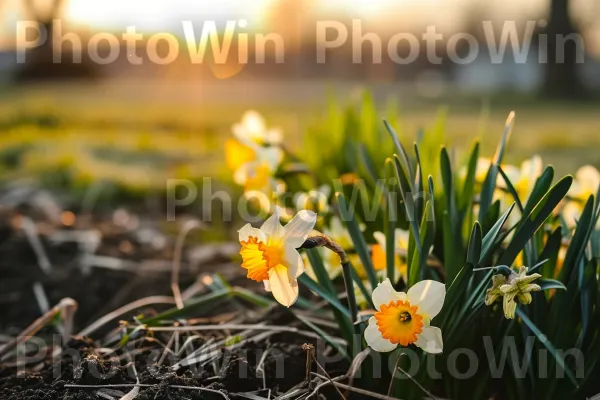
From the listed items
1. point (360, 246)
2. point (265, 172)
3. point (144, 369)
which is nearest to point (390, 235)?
point (360, 246)

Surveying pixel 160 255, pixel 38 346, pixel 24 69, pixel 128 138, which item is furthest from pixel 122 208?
pixel 24 69

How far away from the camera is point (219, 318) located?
1.68m

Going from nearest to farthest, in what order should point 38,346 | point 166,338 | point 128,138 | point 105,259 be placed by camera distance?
1. point 166,338
2. point 38,346
3. point 105,259
4. point 128,138

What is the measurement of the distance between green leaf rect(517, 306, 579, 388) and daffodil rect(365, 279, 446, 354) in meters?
0.18

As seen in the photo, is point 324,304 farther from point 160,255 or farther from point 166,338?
point 160,255

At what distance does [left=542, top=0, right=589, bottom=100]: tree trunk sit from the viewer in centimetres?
1030

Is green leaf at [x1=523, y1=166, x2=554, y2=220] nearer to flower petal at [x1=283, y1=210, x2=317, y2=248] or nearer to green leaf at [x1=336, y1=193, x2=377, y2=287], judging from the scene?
green leaf at [x1=336, y1=193, x2=377, y2=287]

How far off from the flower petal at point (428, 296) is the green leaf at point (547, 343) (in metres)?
0.17

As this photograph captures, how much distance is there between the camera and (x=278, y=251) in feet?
4.06

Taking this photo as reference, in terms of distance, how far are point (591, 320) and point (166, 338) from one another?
89 cm

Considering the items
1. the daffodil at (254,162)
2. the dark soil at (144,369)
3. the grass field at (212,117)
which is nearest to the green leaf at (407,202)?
the dark soil at (144,369)

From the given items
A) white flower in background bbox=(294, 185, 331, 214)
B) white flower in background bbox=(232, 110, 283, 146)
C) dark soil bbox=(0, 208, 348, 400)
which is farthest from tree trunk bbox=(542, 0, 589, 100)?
dark soil bbox=(0, 208, 348, 400)

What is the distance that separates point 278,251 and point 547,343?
510mm

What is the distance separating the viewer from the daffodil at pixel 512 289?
3.80 ft
